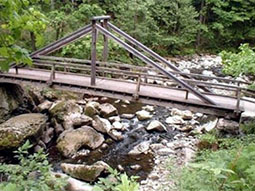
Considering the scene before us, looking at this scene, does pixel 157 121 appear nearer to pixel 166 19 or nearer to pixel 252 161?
pixel 252 161

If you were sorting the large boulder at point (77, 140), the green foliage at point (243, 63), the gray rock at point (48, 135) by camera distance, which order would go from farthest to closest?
the gray rock at point (48, 135) < the large boulder at point (77, 140) < the green foliage at point (243, 63)

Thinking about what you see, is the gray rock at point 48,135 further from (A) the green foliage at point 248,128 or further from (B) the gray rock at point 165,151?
(A) the green foliage at point 248,128

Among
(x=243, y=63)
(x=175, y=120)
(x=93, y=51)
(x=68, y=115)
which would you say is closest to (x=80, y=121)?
(x=68, y=115)

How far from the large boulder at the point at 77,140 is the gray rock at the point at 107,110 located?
5.98ft

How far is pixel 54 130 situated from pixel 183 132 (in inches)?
185

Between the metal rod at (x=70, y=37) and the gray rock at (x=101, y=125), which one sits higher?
the metal rod at (x=70, y=37)

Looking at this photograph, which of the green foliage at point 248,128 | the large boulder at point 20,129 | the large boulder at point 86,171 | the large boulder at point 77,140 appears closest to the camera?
the large boulder at point 86,171

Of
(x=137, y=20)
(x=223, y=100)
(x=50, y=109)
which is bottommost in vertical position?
(x=50, y=109)

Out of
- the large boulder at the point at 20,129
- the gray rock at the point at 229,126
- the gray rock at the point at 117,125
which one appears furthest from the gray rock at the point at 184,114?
the large boulder at the point at 20,129

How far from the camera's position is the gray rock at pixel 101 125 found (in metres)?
10.1

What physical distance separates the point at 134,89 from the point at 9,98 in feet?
15.9

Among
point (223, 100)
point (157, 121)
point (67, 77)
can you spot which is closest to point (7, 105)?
point (67, 77)

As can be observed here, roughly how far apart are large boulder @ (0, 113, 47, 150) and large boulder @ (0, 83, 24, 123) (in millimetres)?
1140

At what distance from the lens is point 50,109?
10914mm
